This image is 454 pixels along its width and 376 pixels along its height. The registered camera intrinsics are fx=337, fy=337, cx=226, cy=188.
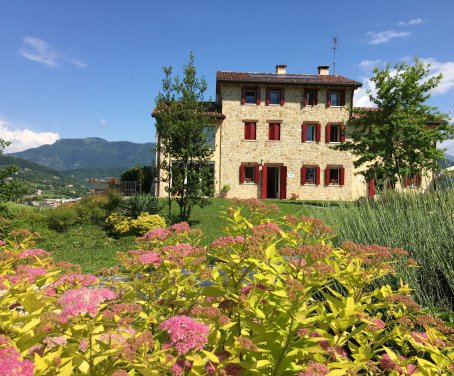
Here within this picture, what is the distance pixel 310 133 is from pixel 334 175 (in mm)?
3558

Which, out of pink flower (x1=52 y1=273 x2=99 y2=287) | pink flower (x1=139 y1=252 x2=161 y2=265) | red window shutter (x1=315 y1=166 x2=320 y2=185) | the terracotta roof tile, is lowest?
pink flower (x1=52 y1=273 x2=99 y2=287)

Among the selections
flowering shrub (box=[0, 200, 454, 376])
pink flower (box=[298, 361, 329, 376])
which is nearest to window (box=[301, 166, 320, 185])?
flowering shrub (box=[0, 200, 454, 376])

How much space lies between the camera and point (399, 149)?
59.3 ft

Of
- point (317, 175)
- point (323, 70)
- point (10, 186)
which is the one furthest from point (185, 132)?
point (323, 70)

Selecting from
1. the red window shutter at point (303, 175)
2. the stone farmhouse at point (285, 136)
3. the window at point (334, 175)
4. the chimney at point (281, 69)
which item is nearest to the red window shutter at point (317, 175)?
the stone farmhouse at point (285, 136)

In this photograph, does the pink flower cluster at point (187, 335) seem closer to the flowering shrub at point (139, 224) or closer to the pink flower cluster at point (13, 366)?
the pink flower cluster at point (13, 366)

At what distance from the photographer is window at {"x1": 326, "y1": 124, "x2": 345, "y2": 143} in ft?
80.3

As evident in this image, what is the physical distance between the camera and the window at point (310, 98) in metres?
24.5

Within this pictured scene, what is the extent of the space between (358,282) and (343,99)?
24.9 m

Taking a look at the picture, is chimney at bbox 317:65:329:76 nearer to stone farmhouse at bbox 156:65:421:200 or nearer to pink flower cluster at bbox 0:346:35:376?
stone farmhouse at bbox 156:65:421:200

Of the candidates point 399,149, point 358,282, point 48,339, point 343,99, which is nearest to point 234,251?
point 358,282

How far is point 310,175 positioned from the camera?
80.8ft

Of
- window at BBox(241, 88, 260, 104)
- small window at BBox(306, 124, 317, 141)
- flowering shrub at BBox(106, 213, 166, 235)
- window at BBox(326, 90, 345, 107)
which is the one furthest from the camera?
small window at BBox(306, 124, 317, 141)

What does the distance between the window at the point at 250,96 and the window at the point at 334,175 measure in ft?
23.5
